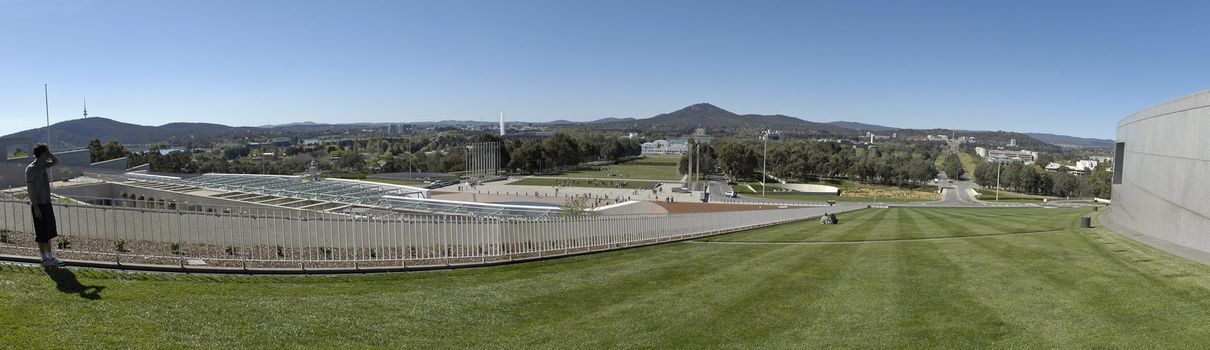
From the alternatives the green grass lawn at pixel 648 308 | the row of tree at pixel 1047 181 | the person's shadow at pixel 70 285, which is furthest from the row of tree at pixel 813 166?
the person's shadow at pixel 70 285

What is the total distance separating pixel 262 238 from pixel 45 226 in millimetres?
3763

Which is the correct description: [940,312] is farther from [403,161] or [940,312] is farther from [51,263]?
[403,161]

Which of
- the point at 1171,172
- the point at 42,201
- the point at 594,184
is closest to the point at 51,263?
the point at 42,201

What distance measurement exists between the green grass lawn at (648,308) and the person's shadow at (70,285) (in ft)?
0.17

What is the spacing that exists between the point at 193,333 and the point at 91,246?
23.9ft

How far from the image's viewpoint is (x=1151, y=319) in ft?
24.8

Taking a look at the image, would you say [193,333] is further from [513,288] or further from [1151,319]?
[1151,319]

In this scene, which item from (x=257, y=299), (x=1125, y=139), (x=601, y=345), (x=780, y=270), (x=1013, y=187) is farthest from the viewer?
(x=1013, y=187)

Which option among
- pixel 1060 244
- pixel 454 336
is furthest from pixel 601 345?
pixel 1060 244

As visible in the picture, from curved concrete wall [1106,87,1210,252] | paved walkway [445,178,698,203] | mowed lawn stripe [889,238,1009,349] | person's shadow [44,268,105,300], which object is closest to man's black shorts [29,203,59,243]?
person's shadow [44,268,105,300]

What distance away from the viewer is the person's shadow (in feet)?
23.5

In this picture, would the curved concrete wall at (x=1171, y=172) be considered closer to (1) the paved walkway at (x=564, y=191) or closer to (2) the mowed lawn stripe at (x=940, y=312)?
(2) the mowed lawn stripe at (x=940, y=312)

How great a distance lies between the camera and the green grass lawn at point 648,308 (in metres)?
6.57

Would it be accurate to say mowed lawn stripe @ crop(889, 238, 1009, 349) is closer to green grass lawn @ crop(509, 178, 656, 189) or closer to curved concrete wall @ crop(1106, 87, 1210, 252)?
curved concrete wall @ crop(1106, 87, 1210, 252)
